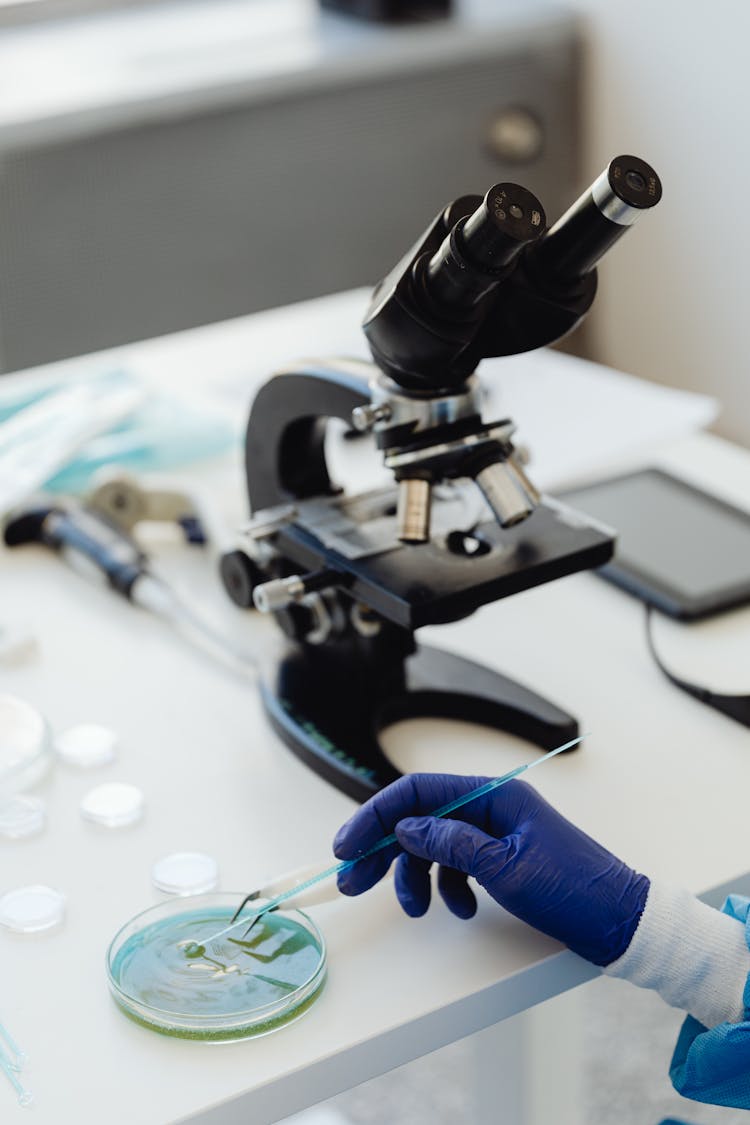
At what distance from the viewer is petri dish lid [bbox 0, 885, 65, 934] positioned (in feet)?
3.34

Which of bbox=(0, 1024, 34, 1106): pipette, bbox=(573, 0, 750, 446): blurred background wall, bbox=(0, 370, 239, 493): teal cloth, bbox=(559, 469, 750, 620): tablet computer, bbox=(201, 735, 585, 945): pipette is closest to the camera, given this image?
bbox=(0, 1024, 34, 1106): pipette

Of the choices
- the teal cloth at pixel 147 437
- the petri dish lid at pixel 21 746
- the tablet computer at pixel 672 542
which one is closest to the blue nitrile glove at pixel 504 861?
the petri dish lid at pixel 21 746

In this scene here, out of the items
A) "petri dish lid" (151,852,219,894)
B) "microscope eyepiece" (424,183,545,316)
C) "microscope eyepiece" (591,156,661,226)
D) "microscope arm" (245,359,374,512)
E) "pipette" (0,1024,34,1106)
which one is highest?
"microscope eyepiece" (591,156,661,226)

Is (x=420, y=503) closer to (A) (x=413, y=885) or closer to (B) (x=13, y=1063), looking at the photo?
(A) (x=413, y=885)

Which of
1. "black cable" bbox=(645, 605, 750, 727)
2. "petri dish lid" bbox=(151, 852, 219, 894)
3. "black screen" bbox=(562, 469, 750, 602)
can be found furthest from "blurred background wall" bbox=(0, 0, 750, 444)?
"petri dish lid" bbox=(151, 852, 219, 894)

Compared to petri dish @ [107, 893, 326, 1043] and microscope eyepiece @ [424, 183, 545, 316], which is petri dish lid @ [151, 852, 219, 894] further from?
microscope eyepiece @ [424, 183, 545, 316]

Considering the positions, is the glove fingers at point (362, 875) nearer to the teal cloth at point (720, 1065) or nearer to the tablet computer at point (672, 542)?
the teal cloth at point (720, 1065)

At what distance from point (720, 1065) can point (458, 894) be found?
21 cm

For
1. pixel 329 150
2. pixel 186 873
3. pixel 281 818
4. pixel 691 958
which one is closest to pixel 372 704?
pixel 281 818

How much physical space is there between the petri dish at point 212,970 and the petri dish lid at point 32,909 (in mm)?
A: 66

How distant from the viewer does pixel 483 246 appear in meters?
0.94

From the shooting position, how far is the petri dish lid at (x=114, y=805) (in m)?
1.13

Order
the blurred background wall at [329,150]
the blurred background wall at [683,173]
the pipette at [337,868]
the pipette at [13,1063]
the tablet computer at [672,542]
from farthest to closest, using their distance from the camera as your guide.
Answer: the blurred background wall at [683,173], the blurred background wall at [329,150], the tablet computer at [672,542], the pipette at [337,868], the pipette at [13,1063]

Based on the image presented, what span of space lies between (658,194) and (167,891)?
603 millimetres
